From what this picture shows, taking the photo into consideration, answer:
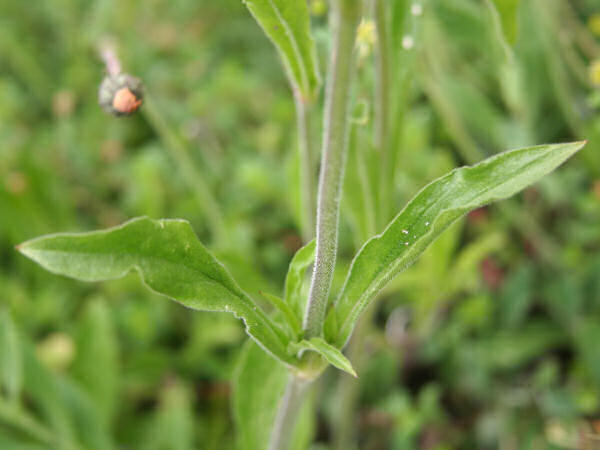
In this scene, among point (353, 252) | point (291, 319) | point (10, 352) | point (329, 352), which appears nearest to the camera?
point (329, 352)

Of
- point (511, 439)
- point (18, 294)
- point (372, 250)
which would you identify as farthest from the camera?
point (18, 294)

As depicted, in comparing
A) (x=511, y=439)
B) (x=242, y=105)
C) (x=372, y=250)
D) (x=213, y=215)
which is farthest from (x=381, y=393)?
(x=242, y=105)

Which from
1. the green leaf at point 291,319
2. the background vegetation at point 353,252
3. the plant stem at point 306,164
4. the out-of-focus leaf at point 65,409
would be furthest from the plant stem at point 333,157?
the out-of-focus leaf at point 65,409

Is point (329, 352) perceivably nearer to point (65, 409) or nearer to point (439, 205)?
point (439, 205)

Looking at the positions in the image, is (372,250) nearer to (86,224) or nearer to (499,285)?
(499,285)

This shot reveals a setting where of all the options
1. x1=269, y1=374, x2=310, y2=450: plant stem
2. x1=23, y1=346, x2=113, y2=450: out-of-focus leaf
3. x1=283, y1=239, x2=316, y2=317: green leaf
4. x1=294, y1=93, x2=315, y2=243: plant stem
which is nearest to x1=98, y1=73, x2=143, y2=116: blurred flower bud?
x1=294, y1=93, x2=315, y2=243: plant stem

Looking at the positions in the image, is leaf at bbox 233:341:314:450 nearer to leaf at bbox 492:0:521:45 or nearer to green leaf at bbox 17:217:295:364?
green leaf at bbox 17:217:295:364

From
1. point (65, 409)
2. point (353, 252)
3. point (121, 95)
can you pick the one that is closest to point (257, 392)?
point (121, 95)
